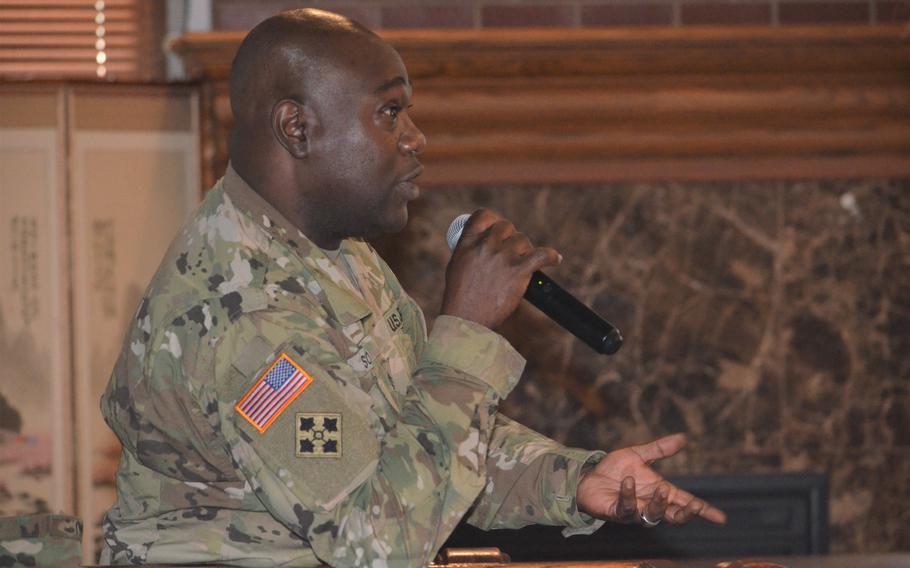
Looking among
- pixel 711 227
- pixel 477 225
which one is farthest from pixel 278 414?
pixel 711 227

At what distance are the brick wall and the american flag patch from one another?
6.11 ft

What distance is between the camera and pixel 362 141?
1.69m

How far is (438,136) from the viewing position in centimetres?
324

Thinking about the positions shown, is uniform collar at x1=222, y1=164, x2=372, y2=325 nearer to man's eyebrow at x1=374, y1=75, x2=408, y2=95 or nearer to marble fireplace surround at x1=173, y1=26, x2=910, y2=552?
man's eyebrow at x1=374, y1=75, x2=408, y2=95

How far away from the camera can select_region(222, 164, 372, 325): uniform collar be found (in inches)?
64.4

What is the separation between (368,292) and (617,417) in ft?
5.39

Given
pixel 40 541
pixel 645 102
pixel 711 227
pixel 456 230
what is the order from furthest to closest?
1. pixel 711 227
2. pixel 645 102
3. pixel 456 230
4. pixel 40 541

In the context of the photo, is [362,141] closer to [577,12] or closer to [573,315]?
[573,315]

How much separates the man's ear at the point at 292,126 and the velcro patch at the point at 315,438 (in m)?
0.39

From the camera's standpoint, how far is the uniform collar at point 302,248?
1.63 m

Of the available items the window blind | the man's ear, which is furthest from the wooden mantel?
the man's ear

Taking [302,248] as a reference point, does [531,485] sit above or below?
below

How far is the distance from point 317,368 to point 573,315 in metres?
0.37

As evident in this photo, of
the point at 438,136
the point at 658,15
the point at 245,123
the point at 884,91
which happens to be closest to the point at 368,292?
the point at 245,123
